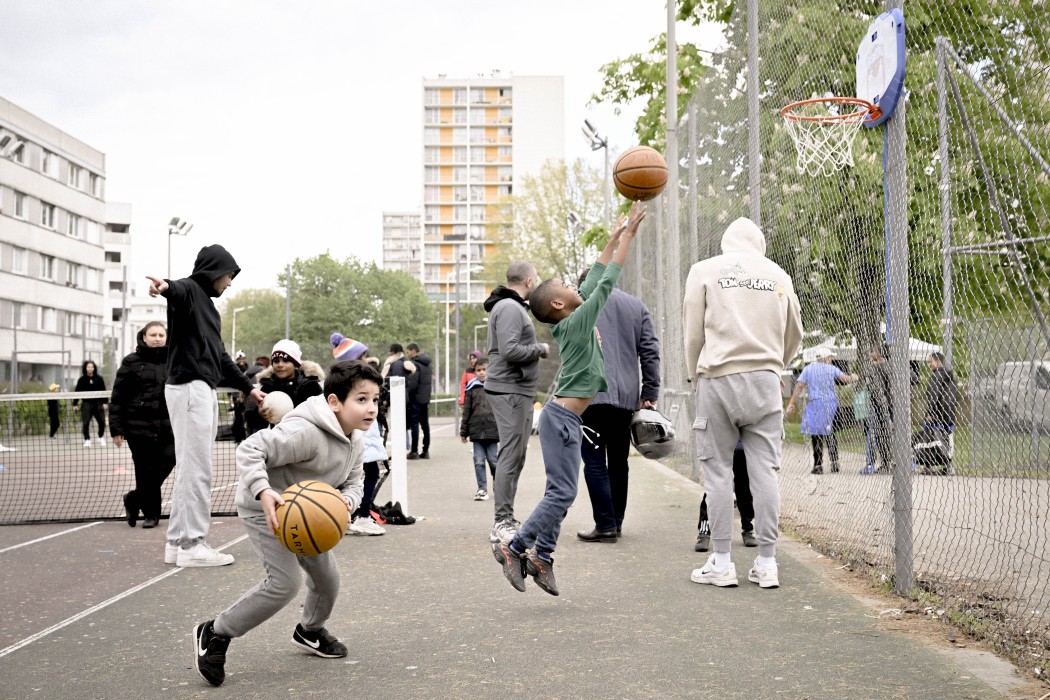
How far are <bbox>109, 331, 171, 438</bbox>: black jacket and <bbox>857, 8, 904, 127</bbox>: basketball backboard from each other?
637 cm

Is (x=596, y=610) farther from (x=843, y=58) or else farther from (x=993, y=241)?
(x=843, y=58)

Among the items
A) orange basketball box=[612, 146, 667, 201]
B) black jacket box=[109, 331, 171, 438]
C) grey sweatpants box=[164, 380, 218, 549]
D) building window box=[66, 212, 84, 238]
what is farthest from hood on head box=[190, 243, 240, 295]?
building window box=[66, 212, 84, 238]

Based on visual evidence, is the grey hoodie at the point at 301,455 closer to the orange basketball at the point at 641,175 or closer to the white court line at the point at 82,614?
the white court line at the point at 82,614

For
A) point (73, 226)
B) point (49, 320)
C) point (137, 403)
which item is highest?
point (73, 226)

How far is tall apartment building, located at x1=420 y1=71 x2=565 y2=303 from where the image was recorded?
126625 millimetres

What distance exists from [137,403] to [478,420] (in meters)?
3.52

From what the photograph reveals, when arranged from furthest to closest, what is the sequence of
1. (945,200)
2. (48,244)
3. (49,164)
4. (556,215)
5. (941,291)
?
(48,244)
(49,164)
(556,215)
(941,291)
(945,200)

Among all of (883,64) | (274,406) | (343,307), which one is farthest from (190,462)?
(343,307)

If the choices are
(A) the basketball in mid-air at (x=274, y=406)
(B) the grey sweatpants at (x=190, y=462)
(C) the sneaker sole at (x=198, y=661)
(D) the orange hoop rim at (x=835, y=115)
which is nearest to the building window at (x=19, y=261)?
(B) the grey sweatpants at (x=190, y=462)

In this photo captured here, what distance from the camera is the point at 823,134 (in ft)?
23.5

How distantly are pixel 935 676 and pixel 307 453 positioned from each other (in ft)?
8.50

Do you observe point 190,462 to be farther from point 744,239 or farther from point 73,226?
point 73,226

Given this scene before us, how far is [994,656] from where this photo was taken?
4453mm

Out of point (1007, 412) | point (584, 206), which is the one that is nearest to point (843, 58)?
point (1007, 412)
